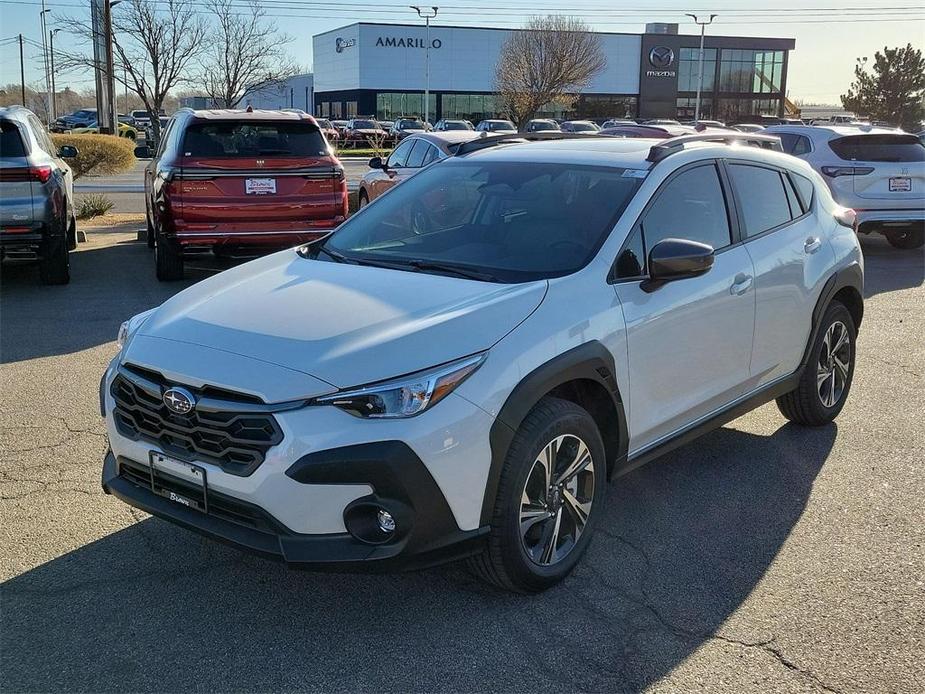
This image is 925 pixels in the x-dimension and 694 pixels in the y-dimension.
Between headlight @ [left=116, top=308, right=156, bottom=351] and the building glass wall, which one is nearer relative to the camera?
headlight @ [left=116, top=308, right=156, bottom=351]

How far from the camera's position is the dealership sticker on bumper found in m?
9.48

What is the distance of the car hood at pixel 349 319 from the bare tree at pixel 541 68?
50.6m

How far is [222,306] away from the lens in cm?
372

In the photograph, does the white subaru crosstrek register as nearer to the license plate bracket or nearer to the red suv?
the license plate bracket

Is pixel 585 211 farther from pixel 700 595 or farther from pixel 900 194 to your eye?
pixel 900 194

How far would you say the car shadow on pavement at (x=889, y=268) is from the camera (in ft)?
35.4

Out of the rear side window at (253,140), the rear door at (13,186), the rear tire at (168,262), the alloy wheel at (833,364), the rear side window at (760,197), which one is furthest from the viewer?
the rear tire at (168,262)

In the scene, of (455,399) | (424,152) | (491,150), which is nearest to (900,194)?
(424,152)

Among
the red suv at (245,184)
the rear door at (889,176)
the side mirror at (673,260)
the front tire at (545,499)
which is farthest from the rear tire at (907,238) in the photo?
the front tire at (545,499)

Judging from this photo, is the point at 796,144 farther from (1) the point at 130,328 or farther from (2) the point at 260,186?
(1) the point at 130,328

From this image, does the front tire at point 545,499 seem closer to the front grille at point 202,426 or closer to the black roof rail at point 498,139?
the front grille at point 202,426

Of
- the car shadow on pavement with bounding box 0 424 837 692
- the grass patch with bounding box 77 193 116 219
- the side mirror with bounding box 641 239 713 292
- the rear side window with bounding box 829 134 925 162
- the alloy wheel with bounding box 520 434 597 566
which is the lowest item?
the car shadow on pavement with bounding box 0 424 837 692

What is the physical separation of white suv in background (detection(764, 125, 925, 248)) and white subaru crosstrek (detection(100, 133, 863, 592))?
322 inches

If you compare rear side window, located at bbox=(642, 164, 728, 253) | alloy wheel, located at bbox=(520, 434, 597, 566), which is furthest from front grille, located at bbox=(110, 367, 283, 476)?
rear side window, located at bbox=(642, 164, 728, 253)
